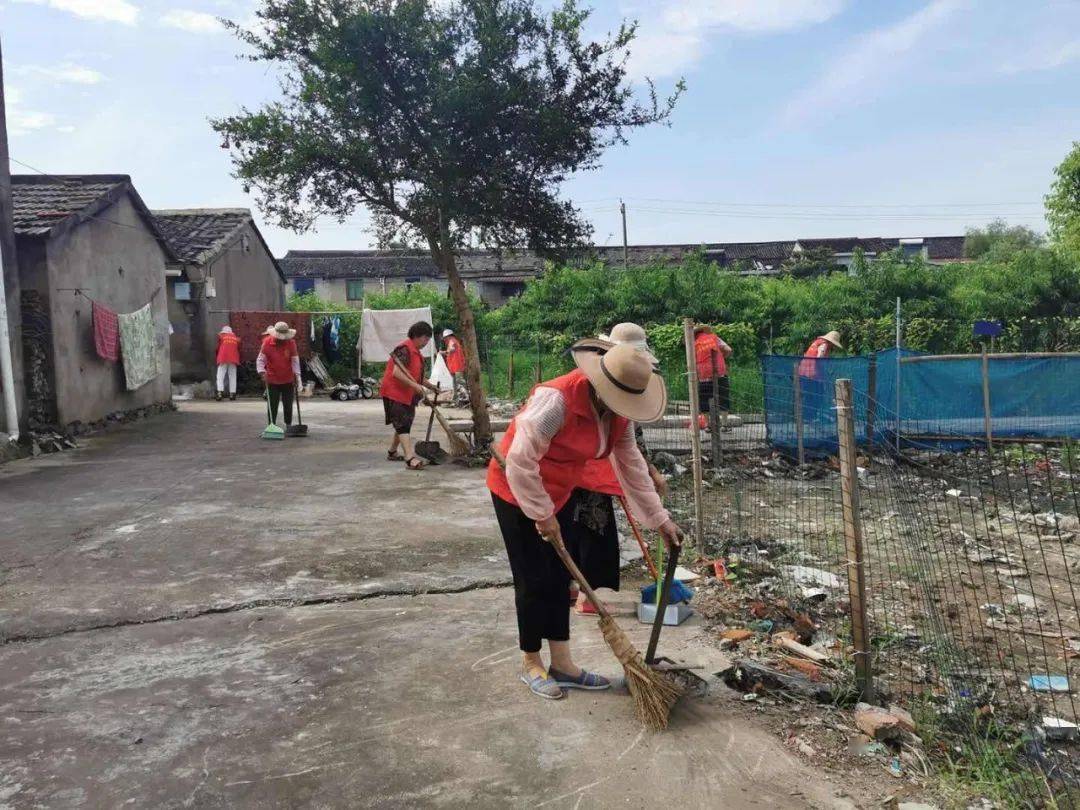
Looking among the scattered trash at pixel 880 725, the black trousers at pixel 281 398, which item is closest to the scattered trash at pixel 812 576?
the scattered trash at pixel 880 725

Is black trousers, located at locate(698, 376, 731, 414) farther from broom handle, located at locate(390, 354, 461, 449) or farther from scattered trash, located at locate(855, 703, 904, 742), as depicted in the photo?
scattered trash, located at locate(855, 703, 904, 742)

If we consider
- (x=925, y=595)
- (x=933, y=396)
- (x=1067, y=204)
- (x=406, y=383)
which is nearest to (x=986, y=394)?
(x=933, y=396)

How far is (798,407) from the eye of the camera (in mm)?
9477

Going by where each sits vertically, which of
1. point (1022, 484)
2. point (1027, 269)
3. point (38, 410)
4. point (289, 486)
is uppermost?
point (1027, 269)

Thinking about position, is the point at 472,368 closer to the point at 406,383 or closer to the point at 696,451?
the point at 406,383

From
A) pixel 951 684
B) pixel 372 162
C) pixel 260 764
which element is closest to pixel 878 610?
pixel 951 684

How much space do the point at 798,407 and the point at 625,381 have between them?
679 cm

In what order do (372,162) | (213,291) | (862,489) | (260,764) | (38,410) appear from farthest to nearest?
(213,291), (38,410), (372,162), (862,489), (260,764)

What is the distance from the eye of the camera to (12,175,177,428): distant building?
10.8m

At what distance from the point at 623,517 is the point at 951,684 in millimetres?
3305

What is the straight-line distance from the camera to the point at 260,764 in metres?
2.98

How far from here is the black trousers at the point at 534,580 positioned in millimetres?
3482

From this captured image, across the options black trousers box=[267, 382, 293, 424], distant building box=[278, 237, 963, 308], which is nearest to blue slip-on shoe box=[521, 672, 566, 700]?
black trousers box=[267, 382, 293, 424]

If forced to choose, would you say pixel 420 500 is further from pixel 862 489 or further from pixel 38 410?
pixel 38 410
